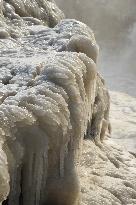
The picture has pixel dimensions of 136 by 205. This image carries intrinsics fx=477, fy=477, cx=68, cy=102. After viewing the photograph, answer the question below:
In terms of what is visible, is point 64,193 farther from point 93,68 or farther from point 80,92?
point 93,68

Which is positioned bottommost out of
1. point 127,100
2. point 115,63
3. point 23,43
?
point 115,63

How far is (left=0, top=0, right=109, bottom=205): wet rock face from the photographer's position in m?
2.51

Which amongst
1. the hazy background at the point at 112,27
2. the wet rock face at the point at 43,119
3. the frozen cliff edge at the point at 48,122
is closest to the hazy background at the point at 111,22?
the hazy background at the point at 112,27

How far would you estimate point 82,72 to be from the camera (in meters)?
3.10

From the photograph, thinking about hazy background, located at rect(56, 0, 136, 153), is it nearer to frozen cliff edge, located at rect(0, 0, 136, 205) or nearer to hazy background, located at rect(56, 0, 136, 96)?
hazy background, located at rect(56, 0, 136, 96)

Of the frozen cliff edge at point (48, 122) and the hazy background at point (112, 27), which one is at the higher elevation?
the frozen cliff edge at point (48, 122)

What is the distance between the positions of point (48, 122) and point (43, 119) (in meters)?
0.03

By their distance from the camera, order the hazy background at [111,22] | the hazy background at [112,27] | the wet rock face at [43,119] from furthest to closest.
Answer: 1. the hazy background at [111,22]
2. the hazy background at [112,27]
3. the wet rock face at [43,119]

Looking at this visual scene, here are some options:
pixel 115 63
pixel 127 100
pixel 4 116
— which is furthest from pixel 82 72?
pixel 115 63

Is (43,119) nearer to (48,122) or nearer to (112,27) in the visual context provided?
(48,122)

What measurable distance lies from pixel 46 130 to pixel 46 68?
468mm

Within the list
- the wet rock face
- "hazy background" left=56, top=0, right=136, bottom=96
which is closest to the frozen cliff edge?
the wet rock face

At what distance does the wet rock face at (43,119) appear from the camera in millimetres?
2514

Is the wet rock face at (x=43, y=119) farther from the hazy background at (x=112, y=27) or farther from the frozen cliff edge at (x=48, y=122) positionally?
the hazy background at (x=112, y=27)
